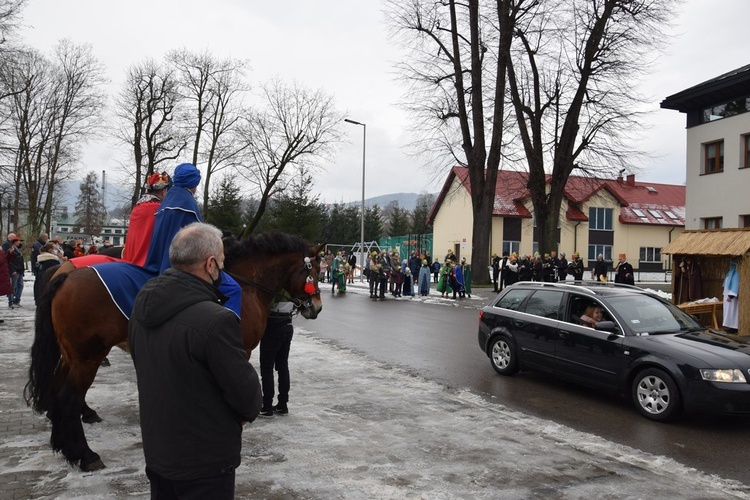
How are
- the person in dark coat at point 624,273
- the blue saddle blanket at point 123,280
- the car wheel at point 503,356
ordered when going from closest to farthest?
the blue saddle blanket at point 123,280 < the car wheel at point 503,356 < the person in dark coat at point 624,273

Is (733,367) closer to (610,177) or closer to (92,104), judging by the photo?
(610,177)

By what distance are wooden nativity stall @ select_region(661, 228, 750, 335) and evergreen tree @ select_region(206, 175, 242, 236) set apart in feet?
123

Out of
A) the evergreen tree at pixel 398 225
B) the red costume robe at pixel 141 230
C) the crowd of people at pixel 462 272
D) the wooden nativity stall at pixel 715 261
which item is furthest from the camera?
the evergreen tree at pixel 398 225

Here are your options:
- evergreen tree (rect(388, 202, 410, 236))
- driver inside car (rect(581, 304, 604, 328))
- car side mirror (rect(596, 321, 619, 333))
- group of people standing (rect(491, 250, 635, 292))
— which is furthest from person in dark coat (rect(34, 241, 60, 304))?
evergreen tree (rect(388, 202, 410, 236))

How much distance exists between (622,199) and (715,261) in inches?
1728

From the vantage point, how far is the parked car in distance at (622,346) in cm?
673

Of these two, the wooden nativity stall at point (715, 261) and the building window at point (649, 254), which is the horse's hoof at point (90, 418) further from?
the building window at point (649, 254)

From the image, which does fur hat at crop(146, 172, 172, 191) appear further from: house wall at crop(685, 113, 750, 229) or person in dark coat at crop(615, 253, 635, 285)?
house wall at crop(685, 113, 750, 229)

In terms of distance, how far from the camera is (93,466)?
16.2 feet

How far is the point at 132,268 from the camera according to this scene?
209 inches

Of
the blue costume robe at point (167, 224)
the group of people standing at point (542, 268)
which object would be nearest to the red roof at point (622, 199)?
the group of people standing at point (542, 268)

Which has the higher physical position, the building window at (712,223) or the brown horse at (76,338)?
the building window at (712,223)

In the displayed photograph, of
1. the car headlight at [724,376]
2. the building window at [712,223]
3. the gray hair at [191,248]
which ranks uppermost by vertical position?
the building window at [712,223]

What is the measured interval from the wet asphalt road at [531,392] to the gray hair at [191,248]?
493 centimetres
